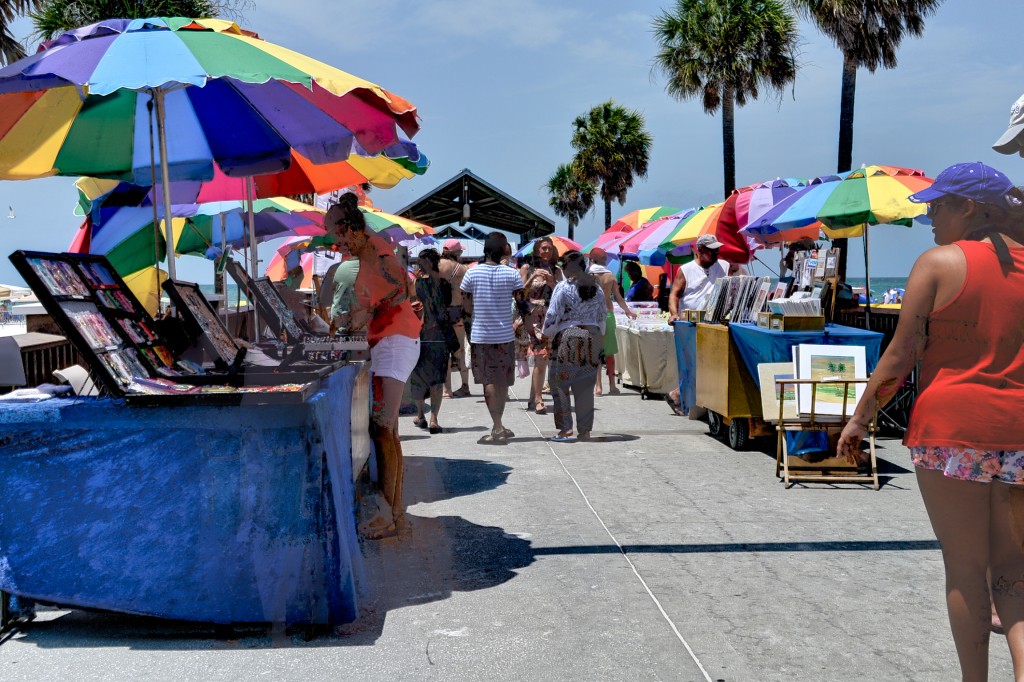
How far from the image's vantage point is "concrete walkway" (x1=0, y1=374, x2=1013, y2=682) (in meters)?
4.00

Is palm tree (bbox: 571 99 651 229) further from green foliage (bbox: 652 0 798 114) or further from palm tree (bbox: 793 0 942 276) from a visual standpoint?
palm tree (bbox: 793 0 942 276)

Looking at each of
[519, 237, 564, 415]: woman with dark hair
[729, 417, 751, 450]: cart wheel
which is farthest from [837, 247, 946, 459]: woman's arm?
[519, 237, 564, 415]: woman with dark hair

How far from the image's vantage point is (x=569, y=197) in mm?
71000

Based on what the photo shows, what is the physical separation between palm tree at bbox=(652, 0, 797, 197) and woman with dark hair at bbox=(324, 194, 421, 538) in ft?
95.7

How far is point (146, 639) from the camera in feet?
14.3

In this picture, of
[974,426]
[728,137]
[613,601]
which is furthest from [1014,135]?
[728,137]

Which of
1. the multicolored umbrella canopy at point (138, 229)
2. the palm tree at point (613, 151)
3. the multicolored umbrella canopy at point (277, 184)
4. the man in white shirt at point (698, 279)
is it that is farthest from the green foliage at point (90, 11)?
the palm tree at point (613, 151)

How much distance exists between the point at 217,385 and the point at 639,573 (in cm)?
241

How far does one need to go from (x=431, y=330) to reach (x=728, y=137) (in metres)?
26.2

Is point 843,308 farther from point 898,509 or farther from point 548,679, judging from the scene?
point 548,679

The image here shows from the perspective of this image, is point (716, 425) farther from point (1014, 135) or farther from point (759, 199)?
point (1014, 135)

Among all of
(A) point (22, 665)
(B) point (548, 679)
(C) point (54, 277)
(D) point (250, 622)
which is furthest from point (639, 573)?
(C) point (54, 277)

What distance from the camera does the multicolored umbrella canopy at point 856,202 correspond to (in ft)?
33.4

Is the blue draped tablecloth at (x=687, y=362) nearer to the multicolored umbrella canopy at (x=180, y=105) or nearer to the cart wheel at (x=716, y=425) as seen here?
the cart wheel at (x=716, y=425)
